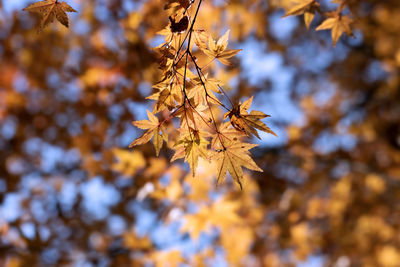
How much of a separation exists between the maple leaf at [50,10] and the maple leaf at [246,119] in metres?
0.59

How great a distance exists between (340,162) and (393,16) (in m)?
3.06

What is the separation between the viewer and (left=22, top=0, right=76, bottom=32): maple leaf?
2.71 ft

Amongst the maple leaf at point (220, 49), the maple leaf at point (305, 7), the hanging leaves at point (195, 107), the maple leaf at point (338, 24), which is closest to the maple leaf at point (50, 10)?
the hanging leaves at point (195, 107)

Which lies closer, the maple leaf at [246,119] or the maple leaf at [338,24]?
the maple leaf at [246,119]

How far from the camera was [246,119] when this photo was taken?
2.68 feet

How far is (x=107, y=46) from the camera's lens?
9.85 feet

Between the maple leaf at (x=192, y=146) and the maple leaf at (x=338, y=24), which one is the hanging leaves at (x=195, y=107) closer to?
the maple leaf at (x=192, y=146)

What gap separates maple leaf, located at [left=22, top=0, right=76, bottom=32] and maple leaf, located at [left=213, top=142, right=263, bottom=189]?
0.64m

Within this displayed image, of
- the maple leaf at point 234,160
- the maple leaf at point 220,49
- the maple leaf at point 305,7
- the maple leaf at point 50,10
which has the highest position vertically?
the maple leaf at point 305,7

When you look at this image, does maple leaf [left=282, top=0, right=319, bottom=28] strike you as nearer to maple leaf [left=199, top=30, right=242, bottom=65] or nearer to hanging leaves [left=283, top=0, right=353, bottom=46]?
Result: hanging leaves [left=283, top=0, right=353, bottom=46]

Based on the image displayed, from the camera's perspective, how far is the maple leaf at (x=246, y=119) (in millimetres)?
796

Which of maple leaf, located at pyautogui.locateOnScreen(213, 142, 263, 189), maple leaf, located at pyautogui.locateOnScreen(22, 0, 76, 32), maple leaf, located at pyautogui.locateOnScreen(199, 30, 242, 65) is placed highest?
maple leaf, located at pyautogui.locateOnScreen(22, 0, 76, 32)

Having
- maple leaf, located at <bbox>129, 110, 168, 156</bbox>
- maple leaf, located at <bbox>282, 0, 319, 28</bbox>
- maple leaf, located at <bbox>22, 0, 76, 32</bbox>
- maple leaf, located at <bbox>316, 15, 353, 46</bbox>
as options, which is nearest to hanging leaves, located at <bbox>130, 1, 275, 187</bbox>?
maple leaf, located at <bbox>129, 110, 168, 156</bbox>

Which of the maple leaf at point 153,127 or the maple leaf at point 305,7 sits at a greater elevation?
the maple leaf at point 305,7
